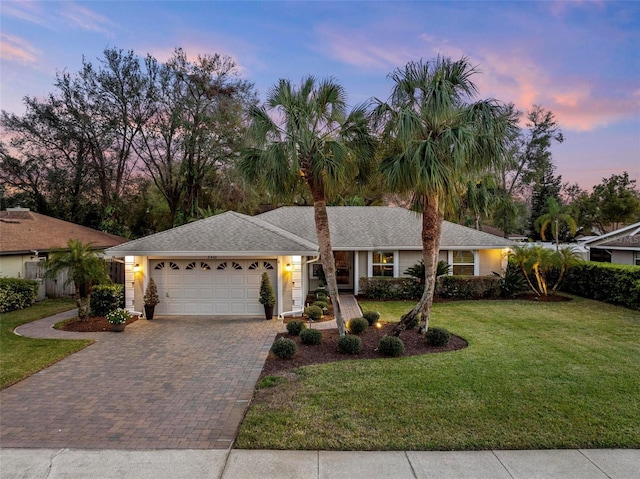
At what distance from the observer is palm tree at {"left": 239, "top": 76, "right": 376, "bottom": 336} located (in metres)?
7.81

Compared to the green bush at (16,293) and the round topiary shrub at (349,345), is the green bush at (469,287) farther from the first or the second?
the green bush at (16,293)

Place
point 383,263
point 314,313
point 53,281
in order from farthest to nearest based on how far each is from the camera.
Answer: point 383,263
point 53,281
point 314,313

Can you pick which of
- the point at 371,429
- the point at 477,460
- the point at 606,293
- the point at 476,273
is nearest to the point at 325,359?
the point at 371,429

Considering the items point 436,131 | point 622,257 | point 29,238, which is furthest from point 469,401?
point 29,238

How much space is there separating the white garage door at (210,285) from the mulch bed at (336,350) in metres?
3.16

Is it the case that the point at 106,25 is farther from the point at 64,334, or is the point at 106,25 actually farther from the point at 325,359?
the point at 325,359

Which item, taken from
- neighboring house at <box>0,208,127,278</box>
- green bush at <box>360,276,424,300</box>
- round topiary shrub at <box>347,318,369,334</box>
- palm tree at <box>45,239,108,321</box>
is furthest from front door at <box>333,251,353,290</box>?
neighboring house at <box>0,208,127,278</box>

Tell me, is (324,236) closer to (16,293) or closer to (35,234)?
(16,293)

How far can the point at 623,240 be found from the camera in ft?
53.6

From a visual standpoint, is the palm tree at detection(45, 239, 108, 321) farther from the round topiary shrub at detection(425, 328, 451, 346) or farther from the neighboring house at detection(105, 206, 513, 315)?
the round topiary shrub at detection(425, 328, 451, 346)

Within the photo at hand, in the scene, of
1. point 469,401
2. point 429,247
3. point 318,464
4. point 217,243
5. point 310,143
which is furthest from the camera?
point 217,243

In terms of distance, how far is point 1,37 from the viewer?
12.3 meters

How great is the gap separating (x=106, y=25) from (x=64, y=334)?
35.7 ft

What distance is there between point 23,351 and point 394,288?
1283 centimetres
